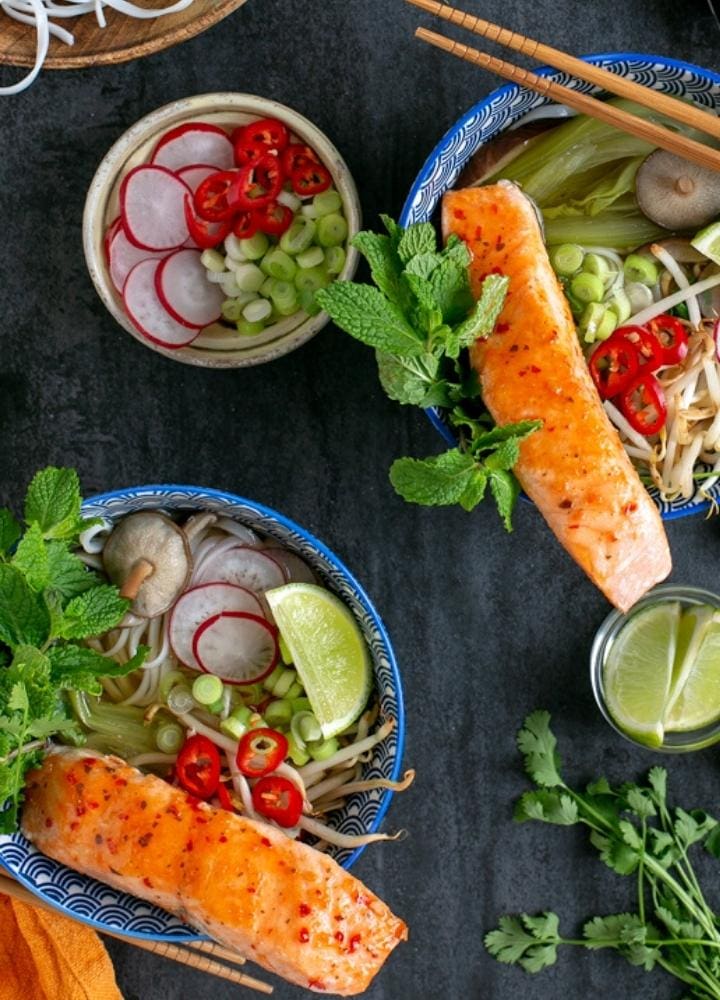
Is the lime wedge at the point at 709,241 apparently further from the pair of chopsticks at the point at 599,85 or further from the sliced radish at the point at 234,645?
the sliced radish at the point at 234,645

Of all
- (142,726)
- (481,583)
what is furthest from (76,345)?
(481,583)

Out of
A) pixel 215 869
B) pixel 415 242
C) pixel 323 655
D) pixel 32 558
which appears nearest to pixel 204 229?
pixel 415 242

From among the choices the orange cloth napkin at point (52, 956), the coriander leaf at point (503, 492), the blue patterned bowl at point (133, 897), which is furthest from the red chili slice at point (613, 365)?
the orange cloth napkin at point (52, 956)

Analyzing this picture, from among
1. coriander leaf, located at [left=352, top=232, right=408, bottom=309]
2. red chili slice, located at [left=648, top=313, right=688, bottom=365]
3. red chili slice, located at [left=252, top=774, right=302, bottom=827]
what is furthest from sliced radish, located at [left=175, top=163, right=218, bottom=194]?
red chili slice, located at [left=252, top=774, right=302, bottom=827]

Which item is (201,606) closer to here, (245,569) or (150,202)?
(245,569)

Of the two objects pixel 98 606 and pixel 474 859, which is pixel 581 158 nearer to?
pixel 98 606
